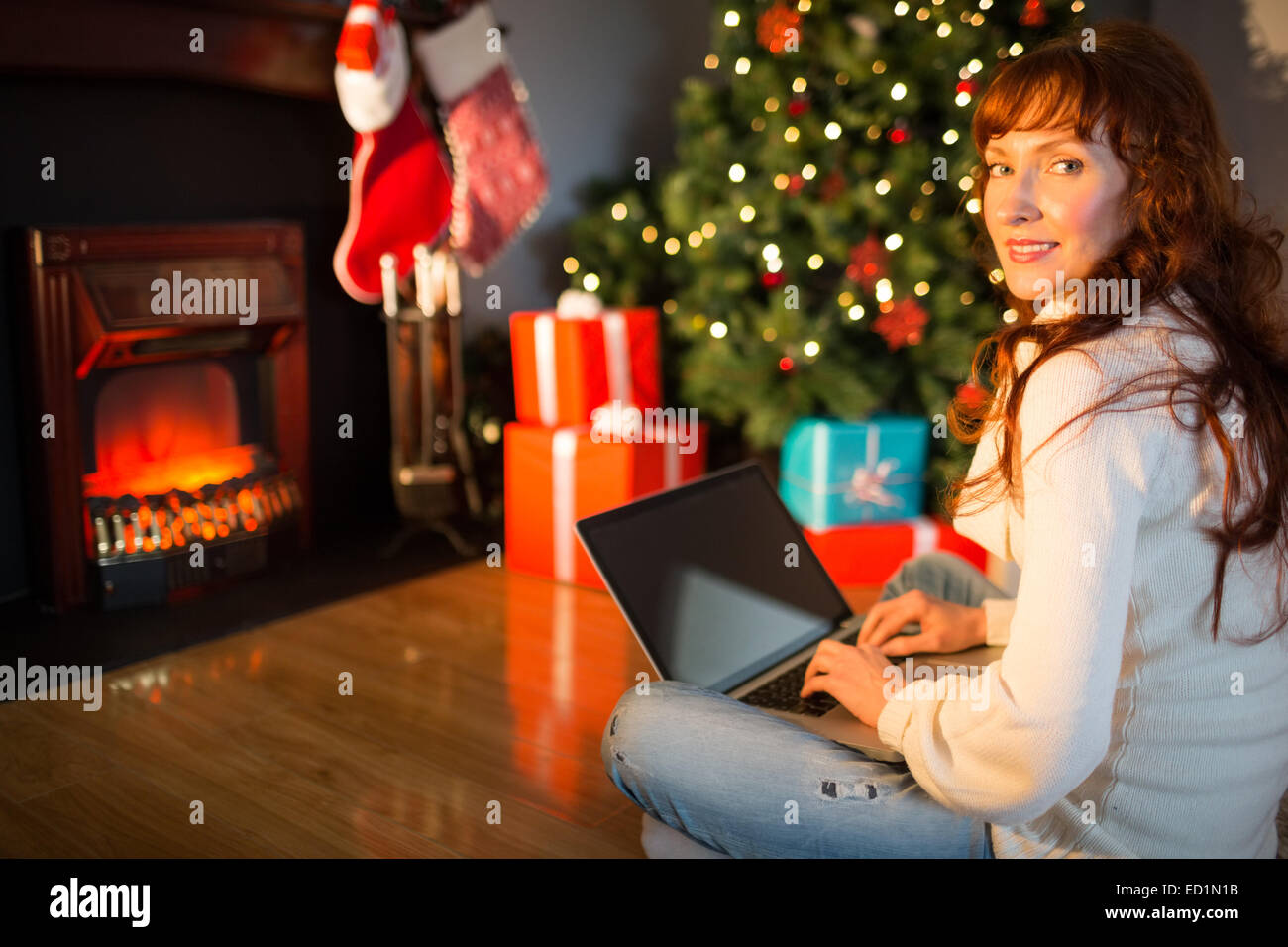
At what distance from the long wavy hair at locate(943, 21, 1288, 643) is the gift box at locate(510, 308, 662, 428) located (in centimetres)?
201

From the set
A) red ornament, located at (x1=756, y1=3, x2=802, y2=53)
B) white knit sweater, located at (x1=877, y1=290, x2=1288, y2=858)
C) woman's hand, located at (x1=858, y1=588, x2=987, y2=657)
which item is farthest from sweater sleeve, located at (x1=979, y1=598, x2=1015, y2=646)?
red ornament, located at (x1=756, y1=3, x2=802, y2=53)

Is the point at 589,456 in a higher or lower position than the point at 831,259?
lower

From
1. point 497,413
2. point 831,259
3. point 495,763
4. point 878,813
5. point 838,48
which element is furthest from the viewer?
point 497,413

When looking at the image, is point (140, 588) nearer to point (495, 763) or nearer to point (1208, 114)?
point (495, 763)

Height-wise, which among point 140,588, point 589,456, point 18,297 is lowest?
point 140,588

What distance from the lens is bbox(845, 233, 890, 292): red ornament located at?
9.43ft

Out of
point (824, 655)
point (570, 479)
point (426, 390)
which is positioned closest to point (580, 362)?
point (570, 479)

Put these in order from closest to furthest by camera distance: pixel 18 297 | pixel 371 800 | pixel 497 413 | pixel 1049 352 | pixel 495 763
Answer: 1. pixel 1049 352
2. pixel 371 800
3. pixel 495 763
4. pixel 18 297
5. pixel 497 413

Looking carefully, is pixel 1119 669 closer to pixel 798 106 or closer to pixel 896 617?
pixel 896 617

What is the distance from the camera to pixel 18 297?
2586 mm

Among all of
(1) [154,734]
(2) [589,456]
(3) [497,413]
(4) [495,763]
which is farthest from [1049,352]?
(3) [497,413]

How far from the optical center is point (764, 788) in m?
1.14

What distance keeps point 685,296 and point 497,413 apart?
28.3 inches

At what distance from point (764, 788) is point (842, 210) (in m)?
2.04
